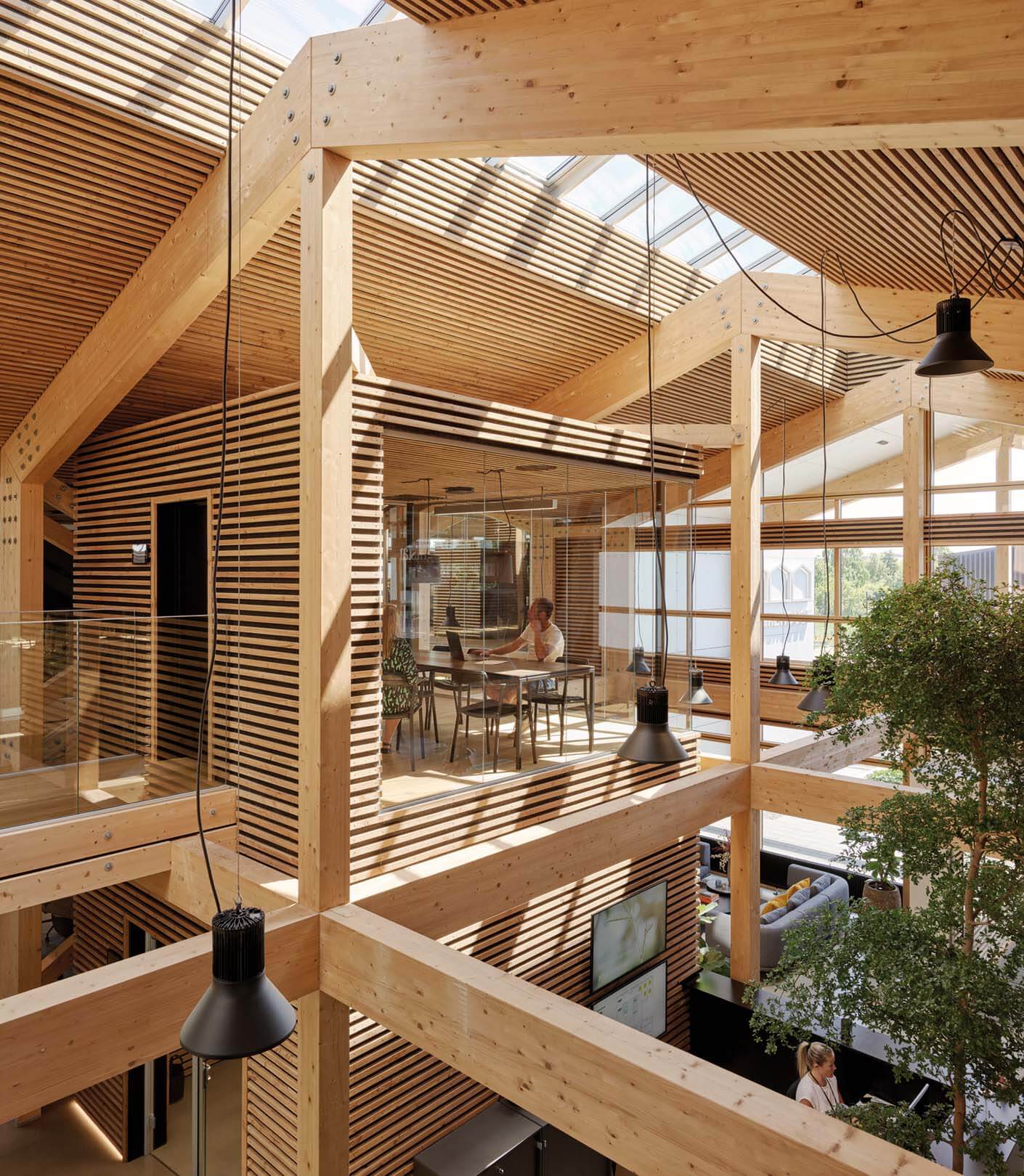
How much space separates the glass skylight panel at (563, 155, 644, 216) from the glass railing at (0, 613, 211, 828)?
4.71 metres

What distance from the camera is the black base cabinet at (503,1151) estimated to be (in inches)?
222

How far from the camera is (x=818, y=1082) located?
218 inches

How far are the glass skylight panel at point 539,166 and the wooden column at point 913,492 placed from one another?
661 cm

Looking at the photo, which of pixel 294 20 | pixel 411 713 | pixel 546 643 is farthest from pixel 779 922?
pixel 294 20

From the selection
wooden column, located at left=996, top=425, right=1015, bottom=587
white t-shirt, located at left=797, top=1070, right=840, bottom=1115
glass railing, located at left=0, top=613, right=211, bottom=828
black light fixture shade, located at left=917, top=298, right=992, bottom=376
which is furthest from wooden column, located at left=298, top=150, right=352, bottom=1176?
wooden column, located at left=996, top=425, right=1015, bottom=587

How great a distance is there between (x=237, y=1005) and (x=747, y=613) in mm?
6822

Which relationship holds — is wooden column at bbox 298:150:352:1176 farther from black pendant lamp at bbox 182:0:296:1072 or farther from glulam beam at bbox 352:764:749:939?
black pendant lamp at bbox 182:0:296:1072

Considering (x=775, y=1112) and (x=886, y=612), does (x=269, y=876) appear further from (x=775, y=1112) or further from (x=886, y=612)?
(x=886, y=612)

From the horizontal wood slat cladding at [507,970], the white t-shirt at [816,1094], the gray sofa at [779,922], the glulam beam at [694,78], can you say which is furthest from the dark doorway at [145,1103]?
the glulam beam at [694,78]

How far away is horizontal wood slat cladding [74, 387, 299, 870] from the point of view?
17.4 ft

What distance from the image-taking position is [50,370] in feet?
22.8

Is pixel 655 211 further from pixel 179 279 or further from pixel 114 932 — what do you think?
pixel 114 932

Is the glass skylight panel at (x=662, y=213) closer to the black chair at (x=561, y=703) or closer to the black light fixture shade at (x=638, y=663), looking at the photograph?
the black light fixture shade at (x=638, y=663)

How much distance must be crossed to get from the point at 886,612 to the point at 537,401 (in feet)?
20.2
